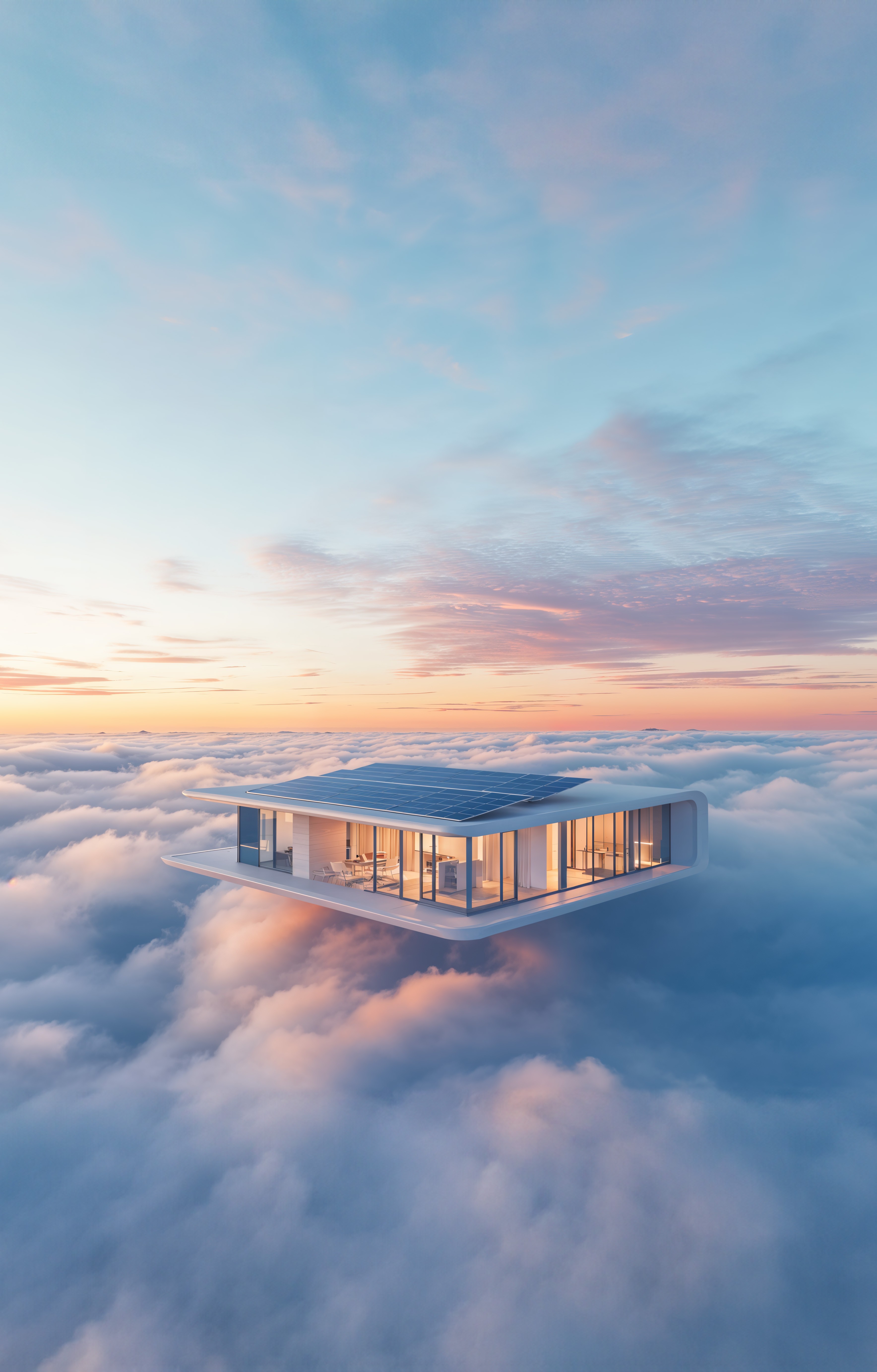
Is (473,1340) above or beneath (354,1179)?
beneath

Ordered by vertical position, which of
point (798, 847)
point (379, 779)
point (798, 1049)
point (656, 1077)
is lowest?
point (798, 1049)

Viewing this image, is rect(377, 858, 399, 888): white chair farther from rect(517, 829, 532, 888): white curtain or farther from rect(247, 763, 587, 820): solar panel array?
rect(517, 829, 532, 888): white curtain

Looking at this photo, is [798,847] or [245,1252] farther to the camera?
[798,847]

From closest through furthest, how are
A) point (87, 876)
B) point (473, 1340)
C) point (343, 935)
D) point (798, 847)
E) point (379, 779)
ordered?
point (379, 779), point (473, 1340), point (343, 935), point (798, 847), point (87, 876)

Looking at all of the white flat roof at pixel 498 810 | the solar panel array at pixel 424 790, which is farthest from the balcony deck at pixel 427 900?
the solar panel array at pixel 424 790

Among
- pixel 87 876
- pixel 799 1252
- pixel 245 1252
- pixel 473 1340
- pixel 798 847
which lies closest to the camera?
pixel 473 1340

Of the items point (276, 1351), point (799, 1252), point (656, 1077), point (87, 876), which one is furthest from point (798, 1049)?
point (87, 876)

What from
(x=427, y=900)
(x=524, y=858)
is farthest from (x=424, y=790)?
(x=427, y=900)

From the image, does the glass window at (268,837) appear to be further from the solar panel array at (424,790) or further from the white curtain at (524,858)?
the white curtain at (524,858)

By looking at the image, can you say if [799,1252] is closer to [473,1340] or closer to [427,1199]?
[473,1340]
